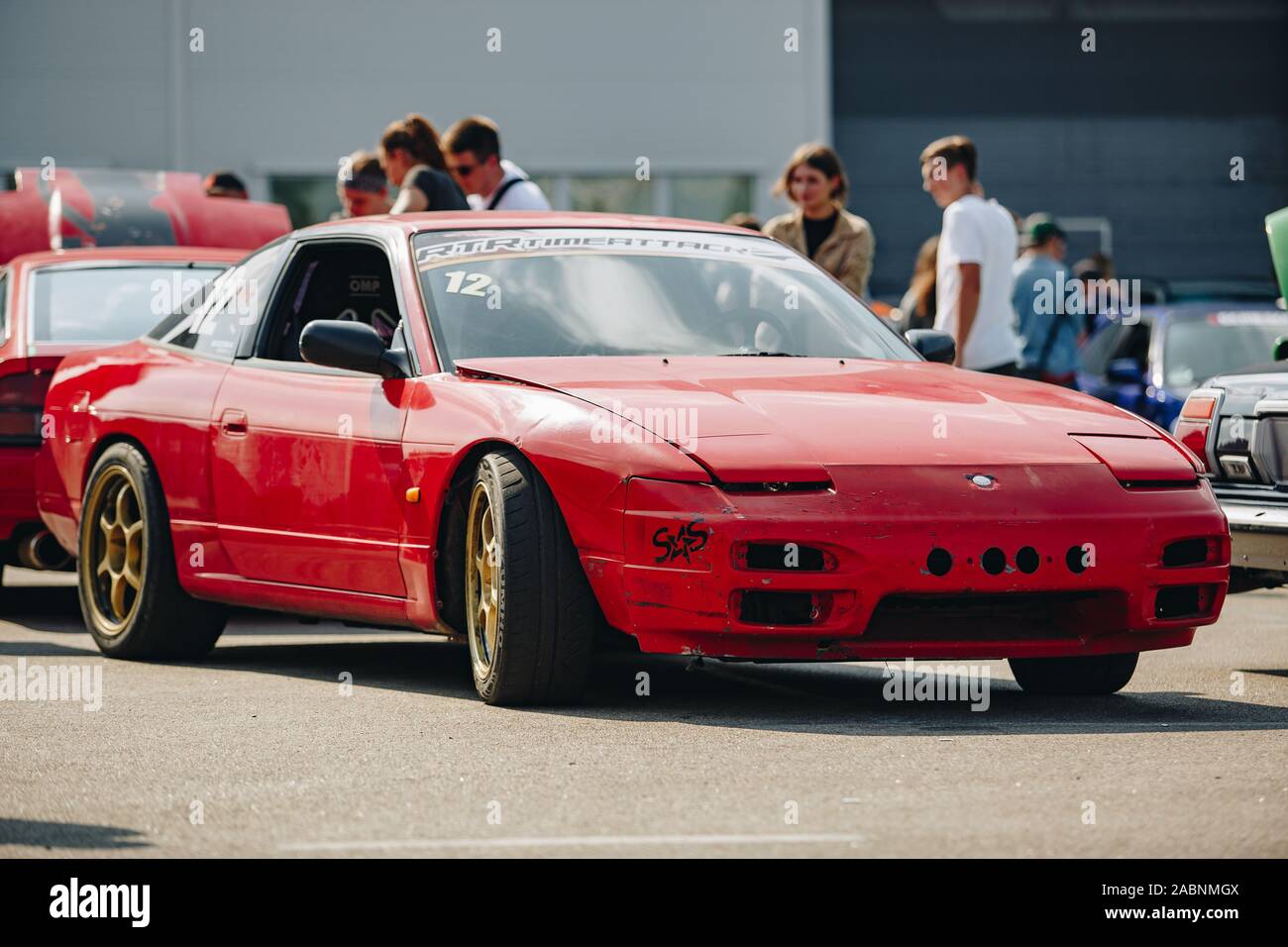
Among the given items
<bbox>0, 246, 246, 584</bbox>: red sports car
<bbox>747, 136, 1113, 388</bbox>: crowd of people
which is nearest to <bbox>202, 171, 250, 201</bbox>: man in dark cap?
<bbox>0, 246, 246, 584</bbox>: red sports car

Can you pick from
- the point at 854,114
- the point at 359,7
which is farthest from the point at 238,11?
→ the point at 854,114

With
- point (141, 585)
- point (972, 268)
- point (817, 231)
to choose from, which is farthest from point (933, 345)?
point (817, 231)

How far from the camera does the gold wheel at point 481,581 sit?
6.83m

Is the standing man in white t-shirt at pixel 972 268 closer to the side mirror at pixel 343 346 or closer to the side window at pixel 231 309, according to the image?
the side window at pixel 231 309

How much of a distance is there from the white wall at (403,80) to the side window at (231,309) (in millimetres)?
15748

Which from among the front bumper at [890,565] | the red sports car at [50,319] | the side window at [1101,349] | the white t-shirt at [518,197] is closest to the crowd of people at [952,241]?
the white t-shirt at [518,197]

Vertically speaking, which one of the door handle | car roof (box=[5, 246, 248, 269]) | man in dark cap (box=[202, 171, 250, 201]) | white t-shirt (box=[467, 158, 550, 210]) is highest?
man in dark cap (box=[202, 171, 250, 201])

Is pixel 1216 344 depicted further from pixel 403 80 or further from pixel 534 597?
pixel 403 80

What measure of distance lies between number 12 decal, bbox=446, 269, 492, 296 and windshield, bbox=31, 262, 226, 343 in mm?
3213

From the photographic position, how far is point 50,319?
34.9 ft

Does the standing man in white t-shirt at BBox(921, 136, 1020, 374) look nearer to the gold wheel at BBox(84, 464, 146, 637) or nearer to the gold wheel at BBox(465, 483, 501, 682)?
the gold wheel at BBox(84, 464, 146, 637)

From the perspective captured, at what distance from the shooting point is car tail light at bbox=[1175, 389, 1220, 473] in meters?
8.45

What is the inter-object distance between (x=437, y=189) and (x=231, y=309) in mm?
2189

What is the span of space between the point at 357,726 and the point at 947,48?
22.7 meters
